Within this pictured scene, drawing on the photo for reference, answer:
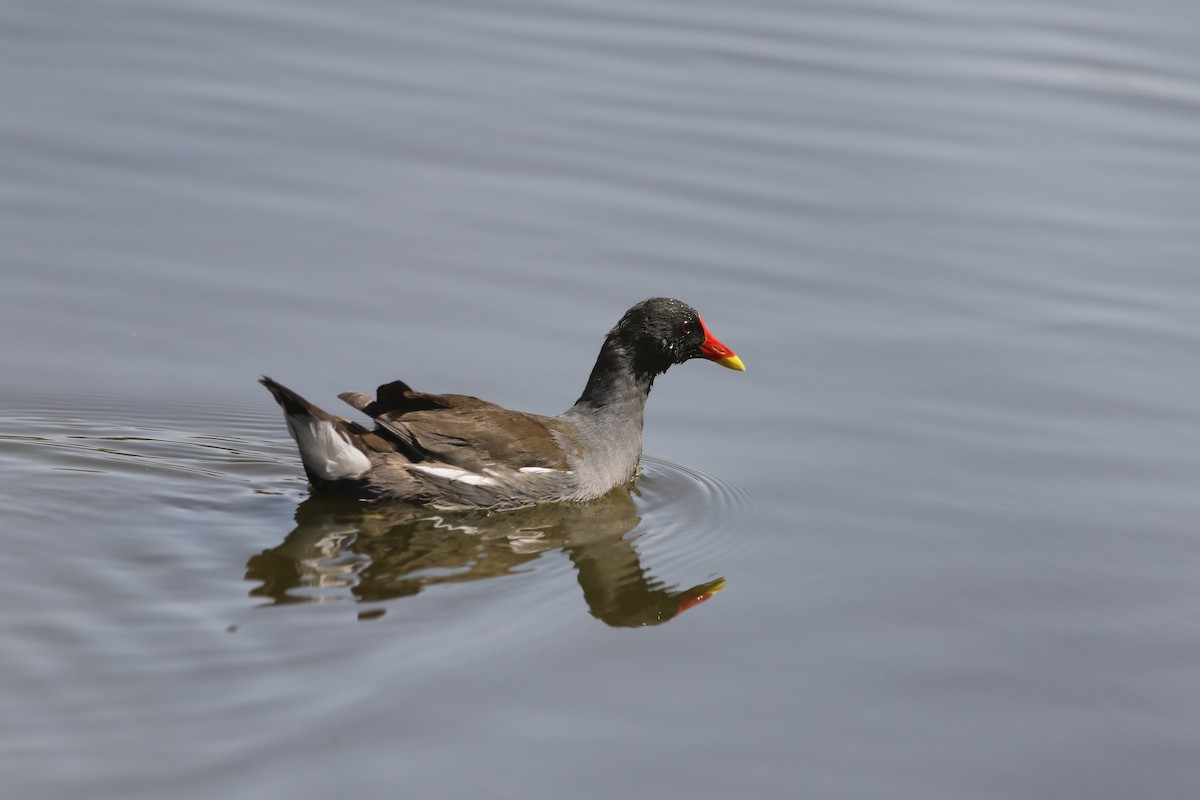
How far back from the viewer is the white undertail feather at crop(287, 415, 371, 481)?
6012mm

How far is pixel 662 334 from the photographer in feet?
23.7

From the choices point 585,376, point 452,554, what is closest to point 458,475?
point 452,554

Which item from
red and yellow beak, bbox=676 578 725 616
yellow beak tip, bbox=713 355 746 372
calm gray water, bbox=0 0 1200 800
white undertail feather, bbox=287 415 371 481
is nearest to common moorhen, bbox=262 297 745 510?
white undertail feather, bbox=287 415 371 481

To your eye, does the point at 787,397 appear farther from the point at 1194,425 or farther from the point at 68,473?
the point at 68,473

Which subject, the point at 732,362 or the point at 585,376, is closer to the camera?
the point at 732,362

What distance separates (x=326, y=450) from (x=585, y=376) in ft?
6.31

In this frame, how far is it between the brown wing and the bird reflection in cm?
23

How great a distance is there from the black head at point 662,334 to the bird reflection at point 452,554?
0.83m

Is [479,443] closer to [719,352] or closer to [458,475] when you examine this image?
[458,475]

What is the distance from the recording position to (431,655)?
4.79m

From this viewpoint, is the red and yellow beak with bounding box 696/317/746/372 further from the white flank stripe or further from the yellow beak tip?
the white flank stripe

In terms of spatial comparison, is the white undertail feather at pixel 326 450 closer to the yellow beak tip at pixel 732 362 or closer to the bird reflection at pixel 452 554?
the bird reflection at pixel 452 554

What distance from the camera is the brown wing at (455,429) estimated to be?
21.1 feet

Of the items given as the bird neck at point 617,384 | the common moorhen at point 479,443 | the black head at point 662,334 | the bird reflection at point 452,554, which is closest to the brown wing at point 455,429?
the common moorhen at point 479,443
